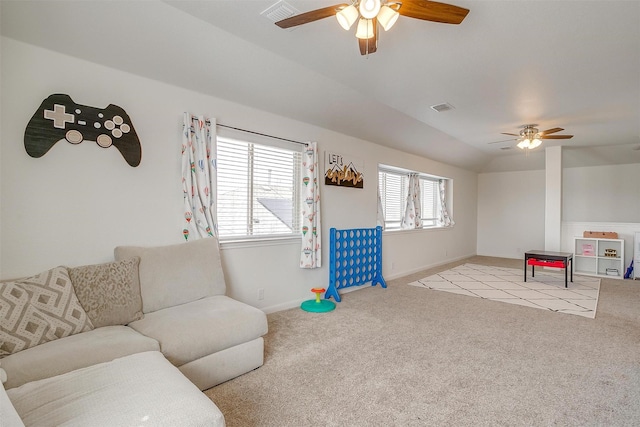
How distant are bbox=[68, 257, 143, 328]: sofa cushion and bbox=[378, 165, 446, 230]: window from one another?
4010 millimetres

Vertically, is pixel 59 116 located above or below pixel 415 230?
above

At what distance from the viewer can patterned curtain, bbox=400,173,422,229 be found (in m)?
6.00

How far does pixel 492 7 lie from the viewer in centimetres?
203

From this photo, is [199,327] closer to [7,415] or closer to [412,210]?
[7,415]

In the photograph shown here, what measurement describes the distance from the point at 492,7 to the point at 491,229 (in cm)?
715

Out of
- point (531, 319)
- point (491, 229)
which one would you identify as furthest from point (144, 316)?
point (491, 229)

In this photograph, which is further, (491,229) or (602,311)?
(491,229)

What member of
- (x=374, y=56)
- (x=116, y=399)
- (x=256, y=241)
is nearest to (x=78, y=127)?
(x=256, y=241)

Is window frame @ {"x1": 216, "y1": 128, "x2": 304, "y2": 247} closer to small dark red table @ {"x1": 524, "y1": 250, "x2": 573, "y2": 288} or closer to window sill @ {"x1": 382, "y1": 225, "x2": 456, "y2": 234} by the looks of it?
window sill @ {"x1": 382, "y1": 225, "x2": 456, "y2": 234}

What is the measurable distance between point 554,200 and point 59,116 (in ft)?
23.9

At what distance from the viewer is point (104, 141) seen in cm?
237

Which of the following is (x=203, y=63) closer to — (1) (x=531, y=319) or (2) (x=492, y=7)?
(2) (x=492, y=7)

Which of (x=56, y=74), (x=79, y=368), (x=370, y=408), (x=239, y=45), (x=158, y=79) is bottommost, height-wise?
(x=370, y=408)

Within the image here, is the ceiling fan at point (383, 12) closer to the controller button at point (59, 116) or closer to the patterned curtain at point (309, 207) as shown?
the controller button at point (59, 116)
